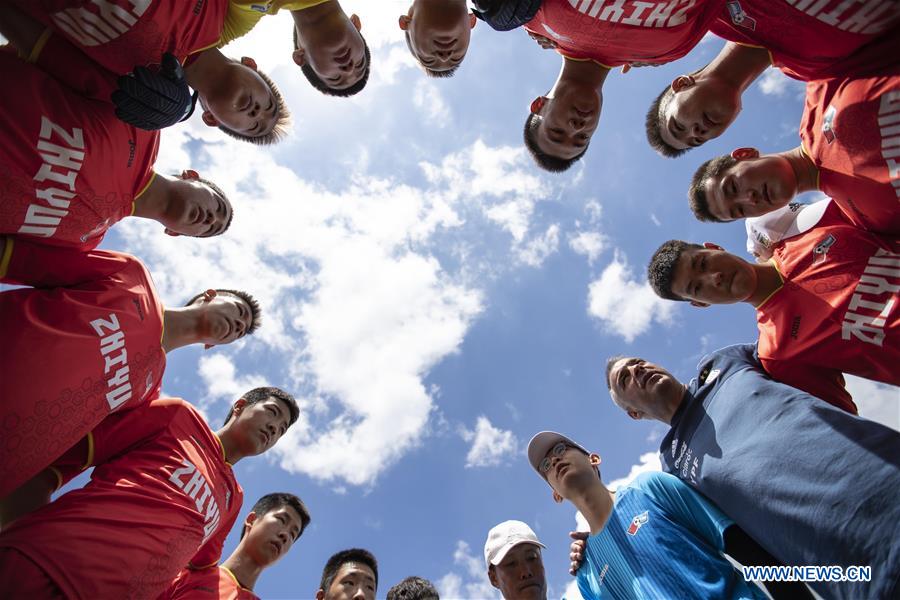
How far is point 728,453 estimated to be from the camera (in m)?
2.96

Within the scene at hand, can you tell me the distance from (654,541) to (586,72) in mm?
3715

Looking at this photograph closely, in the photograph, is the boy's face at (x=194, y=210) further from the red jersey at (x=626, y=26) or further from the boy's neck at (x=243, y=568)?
the boy's neck at (x=243, y=568)

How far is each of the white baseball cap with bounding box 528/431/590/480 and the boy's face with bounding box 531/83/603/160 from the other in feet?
9.84

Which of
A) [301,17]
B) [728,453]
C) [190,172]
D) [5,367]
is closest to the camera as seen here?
[5,367]

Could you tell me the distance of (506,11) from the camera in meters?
3.17

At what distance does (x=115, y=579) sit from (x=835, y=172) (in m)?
5.13

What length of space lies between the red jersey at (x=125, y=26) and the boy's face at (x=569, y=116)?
106 inches

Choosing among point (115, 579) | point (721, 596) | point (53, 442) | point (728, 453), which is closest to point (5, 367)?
point (53, 442)

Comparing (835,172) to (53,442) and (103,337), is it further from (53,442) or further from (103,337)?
(53,442)

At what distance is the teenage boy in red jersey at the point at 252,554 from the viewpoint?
13.6 ft

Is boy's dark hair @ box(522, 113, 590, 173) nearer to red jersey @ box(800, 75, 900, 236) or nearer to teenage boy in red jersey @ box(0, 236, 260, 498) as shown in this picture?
red jersey @ box(800, 75, 900, 236)

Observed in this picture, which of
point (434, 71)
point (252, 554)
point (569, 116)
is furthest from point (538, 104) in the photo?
point (252, 554)

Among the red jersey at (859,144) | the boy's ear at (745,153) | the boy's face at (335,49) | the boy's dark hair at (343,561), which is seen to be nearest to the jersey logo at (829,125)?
the red jersey at (859,144)

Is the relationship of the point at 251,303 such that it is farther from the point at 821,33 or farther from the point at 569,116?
A: the point at 821,33
